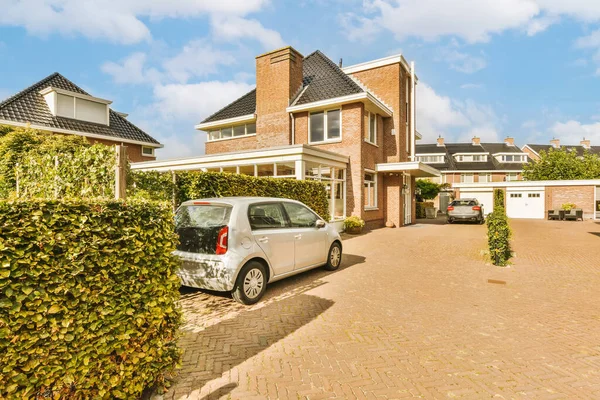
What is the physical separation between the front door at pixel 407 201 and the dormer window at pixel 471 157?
28.4 meters

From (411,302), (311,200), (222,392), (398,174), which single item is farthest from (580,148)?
(222,392)

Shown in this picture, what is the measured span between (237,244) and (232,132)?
17618 millimetres

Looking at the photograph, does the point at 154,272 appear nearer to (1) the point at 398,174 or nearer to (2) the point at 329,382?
(2) the point at 329,382

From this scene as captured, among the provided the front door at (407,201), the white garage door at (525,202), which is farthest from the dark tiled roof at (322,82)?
the white garage door at (525,202)

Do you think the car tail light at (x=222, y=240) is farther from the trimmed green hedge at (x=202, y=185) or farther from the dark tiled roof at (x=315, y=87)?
the dark tiled roof at (x=315, y=87)

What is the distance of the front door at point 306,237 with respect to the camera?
653 cm

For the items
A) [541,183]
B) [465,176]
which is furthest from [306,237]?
[465,176]

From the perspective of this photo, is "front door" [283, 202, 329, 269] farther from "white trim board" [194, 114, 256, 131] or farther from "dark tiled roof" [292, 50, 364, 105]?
"white trim board" [194, 114, 256, 131]

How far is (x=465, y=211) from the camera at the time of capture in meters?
21.1

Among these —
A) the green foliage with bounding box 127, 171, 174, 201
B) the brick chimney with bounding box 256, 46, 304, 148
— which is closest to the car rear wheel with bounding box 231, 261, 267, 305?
the green foliage with bounding box 127, 171, 174, 201

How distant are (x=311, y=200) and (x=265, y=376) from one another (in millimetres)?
9697

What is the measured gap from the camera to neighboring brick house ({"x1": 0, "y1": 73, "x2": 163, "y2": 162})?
1911 centimetres

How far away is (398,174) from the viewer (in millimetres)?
18812

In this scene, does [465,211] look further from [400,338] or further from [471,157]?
[471,157]
